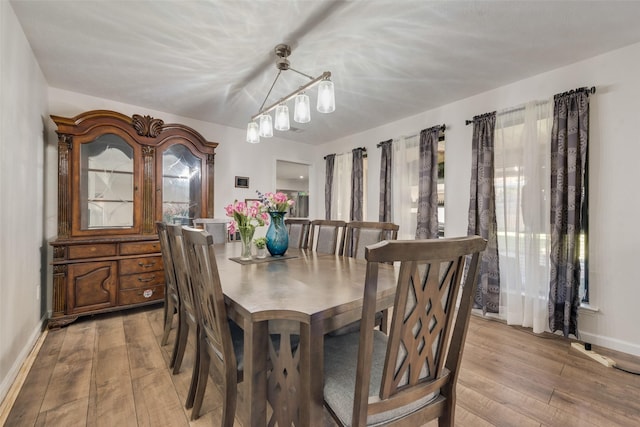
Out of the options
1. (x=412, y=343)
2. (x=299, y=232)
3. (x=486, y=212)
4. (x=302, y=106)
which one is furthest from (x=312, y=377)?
(x=486, y=212)

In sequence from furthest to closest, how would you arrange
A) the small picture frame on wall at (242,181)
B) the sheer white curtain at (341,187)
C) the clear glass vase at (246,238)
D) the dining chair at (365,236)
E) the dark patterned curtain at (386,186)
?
1. the sheer white curtain at (341,187)
2. the small picture frame on wall at (242,181)
3. the dark patterned curtain at (386,186)
4. the dining chair at (365,236)
5. the clear glass vase at (246,238)

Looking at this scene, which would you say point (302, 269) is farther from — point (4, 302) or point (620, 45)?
point (620, 45)

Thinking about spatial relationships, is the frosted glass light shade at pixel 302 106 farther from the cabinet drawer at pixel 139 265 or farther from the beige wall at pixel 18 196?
the cabinet drawer at pixel 139 265

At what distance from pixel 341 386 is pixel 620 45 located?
129 inches

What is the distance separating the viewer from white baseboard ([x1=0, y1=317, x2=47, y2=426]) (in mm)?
1602

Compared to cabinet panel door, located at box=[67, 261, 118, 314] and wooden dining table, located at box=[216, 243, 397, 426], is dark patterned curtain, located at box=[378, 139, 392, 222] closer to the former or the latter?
wooden dining table, located at box=[216, 243, 397, 426]

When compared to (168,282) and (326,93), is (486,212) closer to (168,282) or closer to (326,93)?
(326,93)

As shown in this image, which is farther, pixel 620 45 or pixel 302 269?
pixel 620 45

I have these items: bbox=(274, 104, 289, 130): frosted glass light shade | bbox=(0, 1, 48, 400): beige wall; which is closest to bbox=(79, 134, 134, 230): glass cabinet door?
bbox=(0, 1, 48, 400): beige wall

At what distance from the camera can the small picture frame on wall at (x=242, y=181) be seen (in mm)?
4391

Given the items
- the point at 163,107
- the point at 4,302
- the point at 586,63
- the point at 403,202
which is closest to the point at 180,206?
the point at 163,107

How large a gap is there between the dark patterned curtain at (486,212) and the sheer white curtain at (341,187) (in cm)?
204

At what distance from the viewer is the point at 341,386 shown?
1031 millimetres

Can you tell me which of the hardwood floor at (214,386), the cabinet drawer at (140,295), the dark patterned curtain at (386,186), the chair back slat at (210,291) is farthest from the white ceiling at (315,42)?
the hardwood floor at (214,386)
